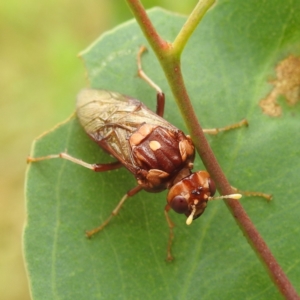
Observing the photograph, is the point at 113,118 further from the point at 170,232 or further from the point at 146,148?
the point at 170,232

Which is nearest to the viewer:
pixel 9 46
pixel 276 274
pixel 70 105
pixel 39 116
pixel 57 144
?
pixel 276 274

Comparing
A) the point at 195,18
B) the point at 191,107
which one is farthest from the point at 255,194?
the point at 195,18

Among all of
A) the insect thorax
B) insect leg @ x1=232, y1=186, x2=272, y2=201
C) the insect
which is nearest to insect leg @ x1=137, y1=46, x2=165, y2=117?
the insect

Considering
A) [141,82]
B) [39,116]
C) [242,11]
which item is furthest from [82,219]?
[39,116]

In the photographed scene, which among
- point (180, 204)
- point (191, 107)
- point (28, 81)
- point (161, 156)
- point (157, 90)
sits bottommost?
point (28, 81)

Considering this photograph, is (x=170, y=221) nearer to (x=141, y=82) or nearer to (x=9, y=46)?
(x=141, y=82)

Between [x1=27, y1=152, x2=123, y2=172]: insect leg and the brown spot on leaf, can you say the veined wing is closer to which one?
[x1=27, y1=152, x2=123, y2=172]: insect leg
